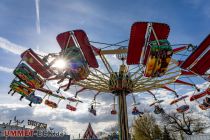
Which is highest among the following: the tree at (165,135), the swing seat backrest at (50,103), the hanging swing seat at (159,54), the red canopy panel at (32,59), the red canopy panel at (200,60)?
the red canopy panel at (32,59)

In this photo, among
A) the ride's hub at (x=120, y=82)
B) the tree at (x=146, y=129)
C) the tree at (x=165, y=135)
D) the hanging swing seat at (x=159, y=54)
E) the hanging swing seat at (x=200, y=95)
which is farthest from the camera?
the tree at (x=165, y=135)

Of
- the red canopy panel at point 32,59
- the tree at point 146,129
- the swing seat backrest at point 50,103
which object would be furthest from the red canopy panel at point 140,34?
the tree at point 146,129

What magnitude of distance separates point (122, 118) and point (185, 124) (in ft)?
134

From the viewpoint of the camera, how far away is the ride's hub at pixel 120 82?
13.9m

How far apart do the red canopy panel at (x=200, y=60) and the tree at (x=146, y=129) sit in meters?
37.7

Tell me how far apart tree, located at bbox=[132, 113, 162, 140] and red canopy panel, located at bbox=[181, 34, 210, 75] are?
37682 mm

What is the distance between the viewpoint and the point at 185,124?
162ft

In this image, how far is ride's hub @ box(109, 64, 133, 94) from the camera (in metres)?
13.9

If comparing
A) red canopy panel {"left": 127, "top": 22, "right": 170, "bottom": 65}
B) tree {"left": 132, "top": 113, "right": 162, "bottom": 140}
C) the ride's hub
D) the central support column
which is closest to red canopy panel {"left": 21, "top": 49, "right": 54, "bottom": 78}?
red canopy panel {"left": 127, "top": 22, "right": 170, "bottom": 65}

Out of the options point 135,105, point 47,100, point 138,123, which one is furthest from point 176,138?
point 47,100

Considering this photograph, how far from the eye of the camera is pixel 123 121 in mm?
13000

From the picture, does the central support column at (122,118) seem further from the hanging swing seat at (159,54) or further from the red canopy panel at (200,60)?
the hanging swing seat at (159,54)

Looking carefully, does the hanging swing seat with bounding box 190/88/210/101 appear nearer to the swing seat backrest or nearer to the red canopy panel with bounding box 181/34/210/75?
the red canopy panel with bounding box 181/34/210/75

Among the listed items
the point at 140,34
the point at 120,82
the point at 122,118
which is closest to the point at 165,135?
the point at 120,82
